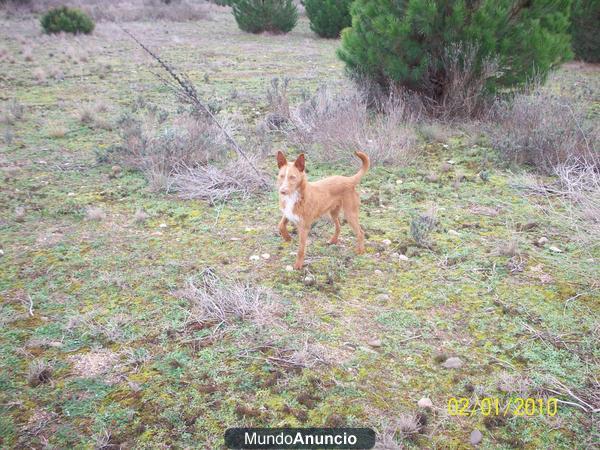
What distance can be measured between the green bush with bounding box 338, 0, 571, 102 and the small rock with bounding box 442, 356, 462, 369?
5.24 metres

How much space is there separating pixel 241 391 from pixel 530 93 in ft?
20.9

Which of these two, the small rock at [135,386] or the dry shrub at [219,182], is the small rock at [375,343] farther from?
the dry shrub at [219,182]

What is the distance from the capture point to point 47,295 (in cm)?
363

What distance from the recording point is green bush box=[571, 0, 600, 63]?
12.5 m

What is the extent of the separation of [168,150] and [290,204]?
2849 mm

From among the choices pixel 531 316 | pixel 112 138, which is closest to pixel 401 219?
pixel 531 316

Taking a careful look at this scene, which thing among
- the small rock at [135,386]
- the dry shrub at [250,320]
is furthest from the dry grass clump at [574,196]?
the small rock at [135,386]

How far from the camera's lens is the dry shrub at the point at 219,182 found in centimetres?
541

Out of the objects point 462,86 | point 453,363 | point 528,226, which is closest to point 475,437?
point 453,363

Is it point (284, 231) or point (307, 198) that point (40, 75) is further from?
point (307, 198)

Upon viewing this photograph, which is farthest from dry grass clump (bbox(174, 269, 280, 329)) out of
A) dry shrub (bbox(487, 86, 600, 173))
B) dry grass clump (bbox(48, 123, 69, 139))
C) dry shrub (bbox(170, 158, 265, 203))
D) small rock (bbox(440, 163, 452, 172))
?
dry grass clump (bbox(48, 123, 69, 139))

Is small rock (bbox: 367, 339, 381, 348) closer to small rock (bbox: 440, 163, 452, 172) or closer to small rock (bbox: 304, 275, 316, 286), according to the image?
small rock (bbox: 304, 275, 316, 286)

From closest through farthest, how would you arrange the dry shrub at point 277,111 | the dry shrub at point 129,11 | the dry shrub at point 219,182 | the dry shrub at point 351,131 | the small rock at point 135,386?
the small rock at point 135,386, the dry shrub at point 219,182, the dry shrub at point 351,131, the dry shrub at point 277,111, the dry shrub at point 129,11

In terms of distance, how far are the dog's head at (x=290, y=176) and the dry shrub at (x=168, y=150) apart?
93.4 inches
